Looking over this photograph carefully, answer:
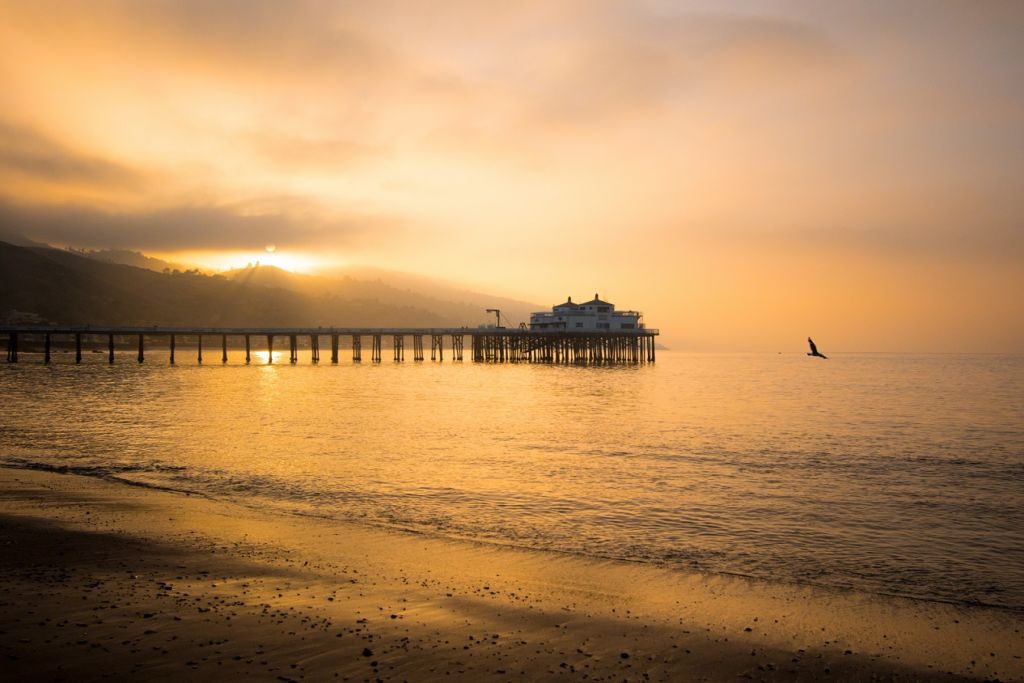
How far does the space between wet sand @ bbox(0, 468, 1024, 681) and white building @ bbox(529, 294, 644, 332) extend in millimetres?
109142

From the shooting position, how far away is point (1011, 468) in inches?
890

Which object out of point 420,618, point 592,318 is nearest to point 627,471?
point 420,618

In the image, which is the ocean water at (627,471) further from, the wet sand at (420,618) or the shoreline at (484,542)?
the wet sand at (420,618)

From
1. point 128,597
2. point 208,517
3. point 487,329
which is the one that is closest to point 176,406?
point 208,517

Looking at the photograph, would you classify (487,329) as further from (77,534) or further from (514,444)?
(77,534)

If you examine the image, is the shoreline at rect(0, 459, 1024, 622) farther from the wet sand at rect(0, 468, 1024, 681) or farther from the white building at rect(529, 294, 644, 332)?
the white building at rect(529, 294, 644, 332)

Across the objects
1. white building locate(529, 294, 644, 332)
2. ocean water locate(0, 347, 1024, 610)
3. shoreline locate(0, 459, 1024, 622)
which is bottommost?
ocean water locate(0, 347, 1024, 610)

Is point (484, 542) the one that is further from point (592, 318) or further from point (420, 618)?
point (592, 318)

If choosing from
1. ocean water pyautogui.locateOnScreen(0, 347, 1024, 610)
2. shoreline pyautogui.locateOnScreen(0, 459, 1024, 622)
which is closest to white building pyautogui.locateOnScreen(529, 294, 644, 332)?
ocean water pyautogui.locateOnScreen(0, 347, 1024, 610)

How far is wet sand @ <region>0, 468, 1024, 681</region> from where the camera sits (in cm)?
673

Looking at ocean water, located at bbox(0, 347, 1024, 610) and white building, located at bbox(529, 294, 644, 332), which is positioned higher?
white building, located at bbox(529, 294, 644, 332)

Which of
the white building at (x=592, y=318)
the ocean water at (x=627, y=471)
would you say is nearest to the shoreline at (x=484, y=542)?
the ocean water at (x=627, y=471)

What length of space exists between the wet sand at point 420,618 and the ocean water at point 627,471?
1.53 m

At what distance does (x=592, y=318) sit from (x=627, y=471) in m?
100
